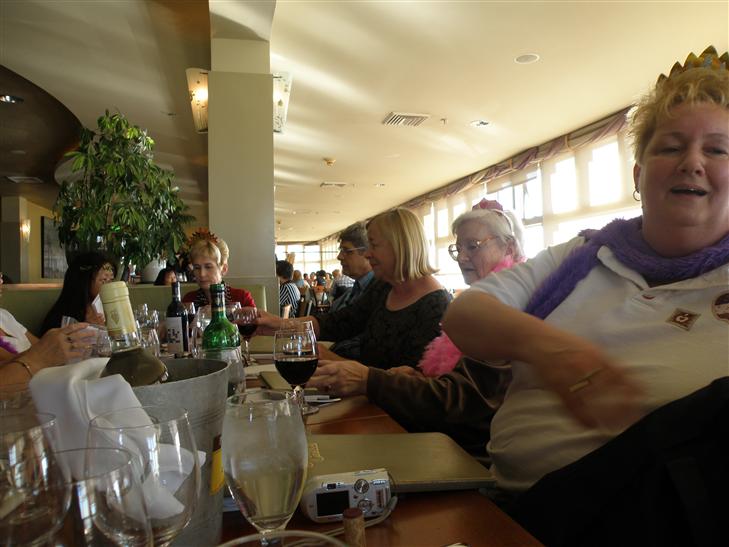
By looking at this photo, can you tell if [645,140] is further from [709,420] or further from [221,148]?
[221,148]

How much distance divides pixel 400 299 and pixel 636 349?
136 centimetres

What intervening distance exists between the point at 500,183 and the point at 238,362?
8.33 metres

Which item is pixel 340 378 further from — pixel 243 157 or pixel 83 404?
pixel 243 157

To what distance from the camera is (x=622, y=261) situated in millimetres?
1009

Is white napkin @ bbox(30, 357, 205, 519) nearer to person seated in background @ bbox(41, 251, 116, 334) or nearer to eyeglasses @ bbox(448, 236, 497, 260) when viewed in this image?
eyeglasses @ bbox(448, 236, 497, 260)

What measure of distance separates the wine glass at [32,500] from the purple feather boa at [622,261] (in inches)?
36.7

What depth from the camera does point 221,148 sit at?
370 cm

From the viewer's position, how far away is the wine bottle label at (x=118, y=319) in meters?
0.71

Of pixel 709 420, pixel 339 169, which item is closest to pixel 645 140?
pixel 709 420

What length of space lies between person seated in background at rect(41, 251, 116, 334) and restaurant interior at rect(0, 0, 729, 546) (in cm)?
22

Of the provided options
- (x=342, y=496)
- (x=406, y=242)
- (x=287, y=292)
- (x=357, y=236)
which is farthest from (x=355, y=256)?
(x=287, y=292)

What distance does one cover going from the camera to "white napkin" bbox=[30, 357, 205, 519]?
1.45 feet

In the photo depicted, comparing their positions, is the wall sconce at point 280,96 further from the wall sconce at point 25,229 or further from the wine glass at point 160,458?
the wall sconce at point 25,229

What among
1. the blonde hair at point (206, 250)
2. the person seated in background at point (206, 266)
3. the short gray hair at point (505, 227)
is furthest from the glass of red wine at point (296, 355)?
the blonde hair at point (206, 250)
